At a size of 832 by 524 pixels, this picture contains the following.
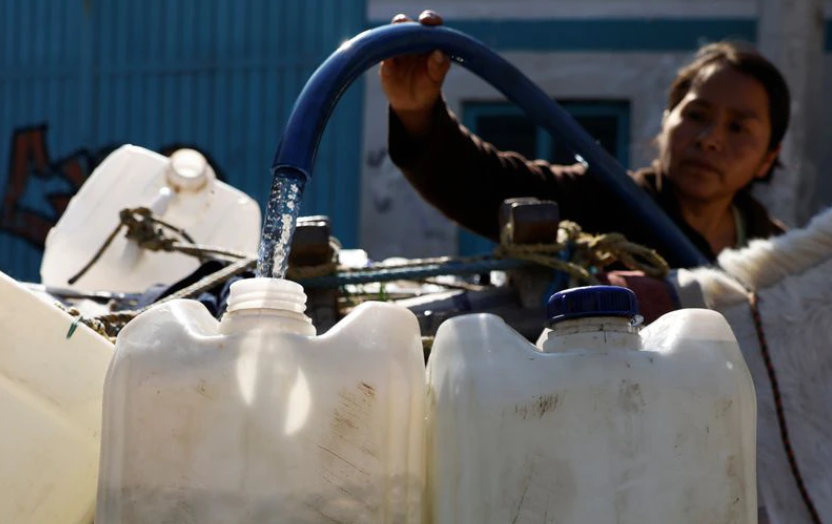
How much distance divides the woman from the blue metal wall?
396cm

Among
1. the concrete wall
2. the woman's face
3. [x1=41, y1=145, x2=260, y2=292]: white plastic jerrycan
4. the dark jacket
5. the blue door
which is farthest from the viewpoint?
the blue door

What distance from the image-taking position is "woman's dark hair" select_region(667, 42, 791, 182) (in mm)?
2338

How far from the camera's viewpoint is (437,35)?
1.63m

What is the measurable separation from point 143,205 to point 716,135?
122 cm

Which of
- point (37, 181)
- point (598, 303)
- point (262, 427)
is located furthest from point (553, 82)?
point (262, 427)

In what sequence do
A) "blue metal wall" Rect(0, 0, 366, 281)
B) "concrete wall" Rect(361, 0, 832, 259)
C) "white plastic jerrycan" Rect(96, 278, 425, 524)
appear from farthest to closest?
"blue metal wall" Rect(0, 0, 366, 281) < "concrete wall" Rect(361, 0, 832, 259) < "white plastic jerrycan" Rect(96, 278, 425, 524)

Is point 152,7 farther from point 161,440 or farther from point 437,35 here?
point 161,440

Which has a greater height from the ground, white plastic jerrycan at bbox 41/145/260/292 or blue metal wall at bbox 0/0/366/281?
blue metal wall at bbox 0/0/366/281

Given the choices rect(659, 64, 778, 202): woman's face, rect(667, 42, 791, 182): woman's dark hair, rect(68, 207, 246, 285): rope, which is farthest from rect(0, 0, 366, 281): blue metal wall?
rect(68, 207, 246, 285): rope

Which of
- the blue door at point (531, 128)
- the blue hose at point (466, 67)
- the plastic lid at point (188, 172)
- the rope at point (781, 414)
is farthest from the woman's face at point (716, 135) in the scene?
the blue door at point (531, 128)

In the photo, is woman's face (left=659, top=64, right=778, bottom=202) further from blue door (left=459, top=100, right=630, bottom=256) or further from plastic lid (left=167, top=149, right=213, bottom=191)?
blue door (left=459, top=100, right=630, bottom=256)

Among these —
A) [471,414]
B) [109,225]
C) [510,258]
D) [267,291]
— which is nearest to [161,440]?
[267,291]

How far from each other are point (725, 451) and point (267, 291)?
0.40m

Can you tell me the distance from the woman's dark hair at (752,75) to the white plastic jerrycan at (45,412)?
1.65 meters
